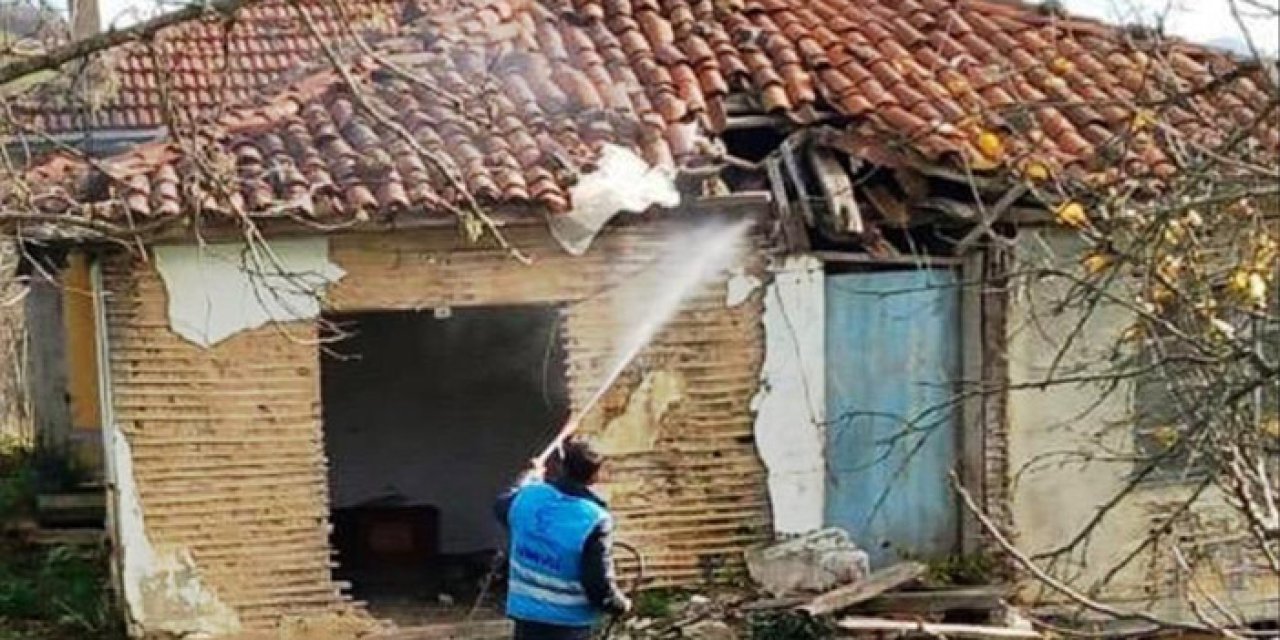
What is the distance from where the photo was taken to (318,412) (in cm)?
1102

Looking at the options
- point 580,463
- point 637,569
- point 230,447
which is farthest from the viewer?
point 637,569

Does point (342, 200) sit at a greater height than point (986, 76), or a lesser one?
lesser

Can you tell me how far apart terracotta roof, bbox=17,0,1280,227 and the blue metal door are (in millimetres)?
1044

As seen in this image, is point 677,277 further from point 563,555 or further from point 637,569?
point 563,555

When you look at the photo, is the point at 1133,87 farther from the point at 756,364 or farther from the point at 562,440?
the point at 562,440

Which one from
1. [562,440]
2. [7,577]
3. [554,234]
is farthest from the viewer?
[7,577]

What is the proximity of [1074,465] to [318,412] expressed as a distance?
205 inches

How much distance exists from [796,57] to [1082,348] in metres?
2.88

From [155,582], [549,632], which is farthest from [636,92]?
[155,582]

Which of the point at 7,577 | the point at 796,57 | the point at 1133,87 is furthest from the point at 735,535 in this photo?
the point at 7,577

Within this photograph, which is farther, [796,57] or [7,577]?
[7,577]

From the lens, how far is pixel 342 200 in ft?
34.8

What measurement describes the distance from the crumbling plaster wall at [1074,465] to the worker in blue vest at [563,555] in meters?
4.12

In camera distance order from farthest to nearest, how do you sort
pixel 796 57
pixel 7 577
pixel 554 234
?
pixel 7 577 < pixel 796 57 < pixel 554 234
